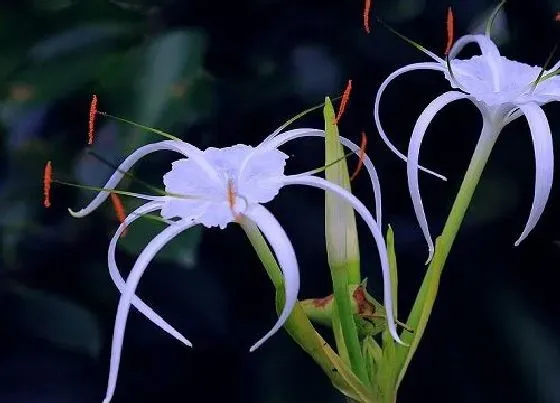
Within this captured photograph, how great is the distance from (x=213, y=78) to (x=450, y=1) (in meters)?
0.22

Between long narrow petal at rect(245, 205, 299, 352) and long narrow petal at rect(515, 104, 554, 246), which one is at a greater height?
long narrow petal at rect(515, 104, 554, 246)

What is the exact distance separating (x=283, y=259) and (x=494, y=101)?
0.17 m

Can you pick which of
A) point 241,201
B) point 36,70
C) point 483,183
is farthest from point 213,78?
point 241,201

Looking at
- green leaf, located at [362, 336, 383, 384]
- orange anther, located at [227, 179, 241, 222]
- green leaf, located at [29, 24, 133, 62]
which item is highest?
green leaf, located at [29, 24, 133, 62]

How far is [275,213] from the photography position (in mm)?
885

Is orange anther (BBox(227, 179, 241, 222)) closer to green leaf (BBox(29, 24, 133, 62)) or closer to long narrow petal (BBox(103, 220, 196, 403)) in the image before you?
long narrow petal (BBox(103, 220, 196, 403))

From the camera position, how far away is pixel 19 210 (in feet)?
2.84

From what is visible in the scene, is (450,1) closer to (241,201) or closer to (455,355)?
(455,355)

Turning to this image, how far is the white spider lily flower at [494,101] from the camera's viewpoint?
0.51 meters

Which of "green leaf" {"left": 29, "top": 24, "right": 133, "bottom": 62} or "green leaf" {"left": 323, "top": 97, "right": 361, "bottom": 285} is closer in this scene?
"green leaf" {"left": 323, "top": 97, "right": 361, "bottom": 285}

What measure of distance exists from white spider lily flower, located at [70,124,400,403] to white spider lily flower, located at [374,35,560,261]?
33mm

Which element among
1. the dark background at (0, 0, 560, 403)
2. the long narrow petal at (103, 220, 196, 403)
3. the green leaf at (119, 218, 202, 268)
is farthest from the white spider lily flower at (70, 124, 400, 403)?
the dark background at (0, 0, 560, 403)

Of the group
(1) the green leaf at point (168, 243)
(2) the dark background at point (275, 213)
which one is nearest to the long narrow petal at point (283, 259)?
(1) the green leaf at point (168, 243)

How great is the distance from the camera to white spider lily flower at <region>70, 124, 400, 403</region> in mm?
458
